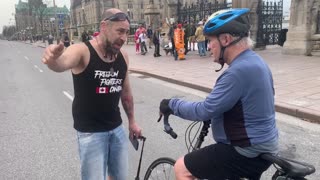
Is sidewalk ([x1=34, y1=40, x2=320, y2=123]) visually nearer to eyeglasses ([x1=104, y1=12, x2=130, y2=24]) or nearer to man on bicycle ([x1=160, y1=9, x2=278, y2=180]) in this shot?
man on bicycle ([x1=160, y1=9, x2=278, y2=180])

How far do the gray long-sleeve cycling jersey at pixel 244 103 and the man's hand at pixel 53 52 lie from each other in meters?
0.97

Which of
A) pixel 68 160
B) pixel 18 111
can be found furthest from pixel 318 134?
pixel 18 111

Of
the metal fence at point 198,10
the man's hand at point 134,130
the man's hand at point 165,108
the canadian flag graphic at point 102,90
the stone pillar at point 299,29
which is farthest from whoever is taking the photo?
the metal fence at point 198,10

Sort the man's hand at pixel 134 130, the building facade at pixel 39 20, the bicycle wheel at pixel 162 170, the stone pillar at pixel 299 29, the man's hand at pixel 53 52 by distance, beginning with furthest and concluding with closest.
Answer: the building facade at pixel 39 20
the stone pillar at pixel 299 29
the man's hand at pixel 134 130
the bicycle wheel at pixel 162 170
the man's hand at pixel 53 52

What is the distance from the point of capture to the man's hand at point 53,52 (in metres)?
2.22

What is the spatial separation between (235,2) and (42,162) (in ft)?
56.8

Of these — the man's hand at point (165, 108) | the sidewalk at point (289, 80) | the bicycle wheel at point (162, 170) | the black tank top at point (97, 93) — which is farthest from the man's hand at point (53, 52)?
the sidewalk at point (289, 80)

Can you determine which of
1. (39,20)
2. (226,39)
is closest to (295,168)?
(226,39)

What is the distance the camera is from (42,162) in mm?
5125

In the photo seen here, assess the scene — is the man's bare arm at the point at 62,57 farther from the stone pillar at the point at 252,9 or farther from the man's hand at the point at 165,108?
the stone pillar at the point at 252,9

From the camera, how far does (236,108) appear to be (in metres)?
2.27

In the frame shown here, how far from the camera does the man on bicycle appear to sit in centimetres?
223

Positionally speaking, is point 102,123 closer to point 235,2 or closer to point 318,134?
point 318,134

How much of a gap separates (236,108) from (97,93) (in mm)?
1026
